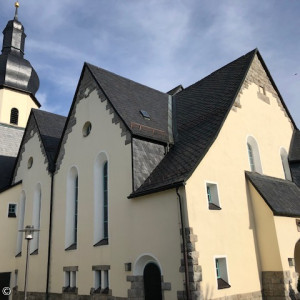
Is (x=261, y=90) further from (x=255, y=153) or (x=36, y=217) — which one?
(x=36, y=217)

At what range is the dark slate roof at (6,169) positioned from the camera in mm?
23400

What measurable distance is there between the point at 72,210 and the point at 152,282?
21.0 ft

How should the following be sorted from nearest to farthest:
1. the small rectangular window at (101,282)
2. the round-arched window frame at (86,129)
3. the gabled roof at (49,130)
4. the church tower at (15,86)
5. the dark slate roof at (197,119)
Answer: the dark slate roof at (197,119) < the small rectangular window at (101,282) < the round-arched window frame at (86,129) < the gabled roof at (49,130) < the church tower at (15,86)

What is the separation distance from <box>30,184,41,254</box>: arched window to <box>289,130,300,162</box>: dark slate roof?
45.5 feet

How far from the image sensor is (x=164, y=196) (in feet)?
37.6

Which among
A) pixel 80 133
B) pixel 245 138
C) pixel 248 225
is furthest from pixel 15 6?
pixel 248 225

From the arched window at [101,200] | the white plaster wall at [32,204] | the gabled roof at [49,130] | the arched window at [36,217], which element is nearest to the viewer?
the arched window at [101,200]

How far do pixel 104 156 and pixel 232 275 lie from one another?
721 centimetres

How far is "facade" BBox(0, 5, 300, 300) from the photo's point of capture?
11094 mm

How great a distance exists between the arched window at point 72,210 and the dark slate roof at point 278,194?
834 centimetres

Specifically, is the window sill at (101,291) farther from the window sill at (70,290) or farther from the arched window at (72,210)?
the arched window at (72,210)

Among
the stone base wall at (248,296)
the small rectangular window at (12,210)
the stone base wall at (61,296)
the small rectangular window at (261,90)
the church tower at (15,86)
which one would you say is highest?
the church tower at (15,86)

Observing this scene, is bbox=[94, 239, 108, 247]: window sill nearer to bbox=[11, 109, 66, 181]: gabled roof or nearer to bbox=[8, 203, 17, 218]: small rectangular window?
bbox=[11, 109, 66, 181]: gabled roof

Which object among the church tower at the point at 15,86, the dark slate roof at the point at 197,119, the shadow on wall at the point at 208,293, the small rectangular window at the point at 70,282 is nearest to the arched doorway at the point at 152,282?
the shadow on wall at the point at 208,293
